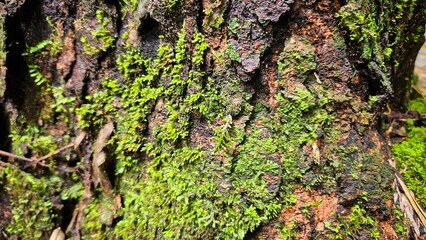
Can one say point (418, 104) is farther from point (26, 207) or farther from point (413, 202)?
point (26, 207)

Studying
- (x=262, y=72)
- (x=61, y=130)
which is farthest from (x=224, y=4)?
(x=61, y=130)

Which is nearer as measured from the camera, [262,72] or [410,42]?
[262,72]

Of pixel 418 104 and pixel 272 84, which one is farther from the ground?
pixel 272 84

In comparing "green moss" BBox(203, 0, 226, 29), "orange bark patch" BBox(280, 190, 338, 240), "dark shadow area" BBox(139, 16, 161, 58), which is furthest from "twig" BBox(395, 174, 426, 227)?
"dark shadow area" BBox(139, 16, 161, 58)

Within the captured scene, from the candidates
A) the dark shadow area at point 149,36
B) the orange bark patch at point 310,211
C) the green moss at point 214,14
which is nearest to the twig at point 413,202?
the orange bark patch at point 310,211

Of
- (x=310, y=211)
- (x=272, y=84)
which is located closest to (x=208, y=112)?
(x=272, y=84)

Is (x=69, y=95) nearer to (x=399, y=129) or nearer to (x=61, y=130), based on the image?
(x=61, y=130)

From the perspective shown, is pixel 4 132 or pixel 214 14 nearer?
pixel 214 14
